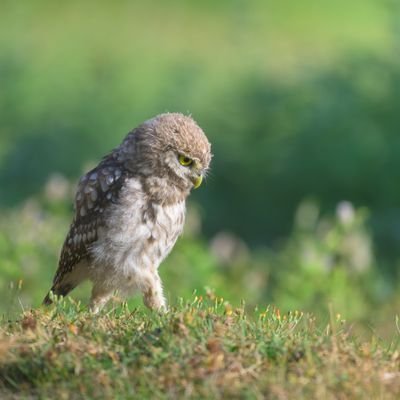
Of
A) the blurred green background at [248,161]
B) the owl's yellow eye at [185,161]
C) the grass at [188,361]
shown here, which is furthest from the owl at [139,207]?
the blurred green background at [248,161]

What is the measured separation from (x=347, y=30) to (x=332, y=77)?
29.8ft

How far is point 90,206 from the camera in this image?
24.6ft

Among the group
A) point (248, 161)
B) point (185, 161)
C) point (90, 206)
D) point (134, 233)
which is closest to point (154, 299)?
point (134, 233)

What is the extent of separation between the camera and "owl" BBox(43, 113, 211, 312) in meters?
7.23

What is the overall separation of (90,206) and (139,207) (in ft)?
1.41

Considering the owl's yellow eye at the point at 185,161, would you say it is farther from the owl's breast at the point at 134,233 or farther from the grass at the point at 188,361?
the grass at the point at 188,361

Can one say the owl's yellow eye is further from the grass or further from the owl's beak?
the grass

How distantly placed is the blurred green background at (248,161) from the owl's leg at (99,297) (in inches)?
60.0

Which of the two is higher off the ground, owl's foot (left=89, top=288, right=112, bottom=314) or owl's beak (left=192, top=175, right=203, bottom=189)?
owl's beak (left=192, top=175, right=203, bottom=189)

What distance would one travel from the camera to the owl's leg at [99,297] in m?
7.52

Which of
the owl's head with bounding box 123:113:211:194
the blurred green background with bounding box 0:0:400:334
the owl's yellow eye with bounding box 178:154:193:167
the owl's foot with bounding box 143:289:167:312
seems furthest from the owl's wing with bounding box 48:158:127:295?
the blurred green background with bounding box 0:0:400:334

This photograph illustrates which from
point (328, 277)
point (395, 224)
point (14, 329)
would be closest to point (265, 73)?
point (395, 224)

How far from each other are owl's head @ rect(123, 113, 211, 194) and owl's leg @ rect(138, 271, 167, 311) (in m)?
0.63

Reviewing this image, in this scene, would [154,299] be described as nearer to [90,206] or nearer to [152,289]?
[152,289]
